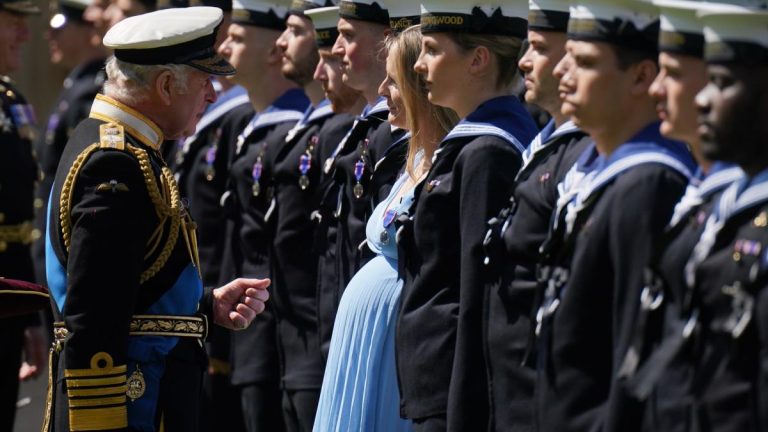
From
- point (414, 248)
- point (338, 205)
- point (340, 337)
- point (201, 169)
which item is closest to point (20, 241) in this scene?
Answer: point (201, 169)

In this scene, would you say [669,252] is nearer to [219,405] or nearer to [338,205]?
[338,205]

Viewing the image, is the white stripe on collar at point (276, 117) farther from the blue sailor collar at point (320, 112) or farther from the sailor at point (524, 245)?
the sailor at point (524, 245)

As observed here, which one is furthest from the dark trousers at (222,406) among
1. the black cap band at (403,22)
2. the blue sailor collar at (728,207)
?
the blue sailor collar at (728,207)

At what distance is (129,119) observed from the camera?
5.21m

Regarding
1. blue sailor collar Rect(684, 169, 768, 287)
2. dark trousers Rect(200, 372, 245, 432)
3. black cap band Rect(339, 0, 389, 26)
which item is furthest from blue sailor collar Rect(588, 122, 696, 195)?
dark trousers Rect(200, 372, 245, 432)

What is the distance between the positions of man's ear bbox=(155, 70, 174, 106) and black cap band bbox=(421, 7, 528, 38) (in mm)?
916

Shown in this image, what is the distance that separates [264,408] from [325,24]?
5.98 feet

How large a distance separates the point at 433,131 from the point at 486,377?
109cm

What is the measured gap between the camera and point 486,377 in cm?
507

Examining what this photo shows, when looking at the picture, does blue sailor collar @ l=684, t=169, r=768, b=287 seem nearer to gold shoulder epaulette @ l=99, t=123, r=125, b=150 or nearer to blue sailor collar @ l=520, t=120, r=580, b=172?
blue sailor collar @ l=520, t=120, r=580, b=172

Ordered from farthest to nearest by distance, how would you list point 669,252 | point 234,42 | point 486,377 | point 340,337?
point 234,42, point 340,337, point 486,377, point 669,252

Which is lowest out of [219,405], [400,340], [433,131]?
[219,405]

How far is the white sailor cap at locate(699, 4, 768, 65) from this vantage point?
3.81 metres

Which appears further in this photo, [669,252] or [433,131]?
[433,131]
